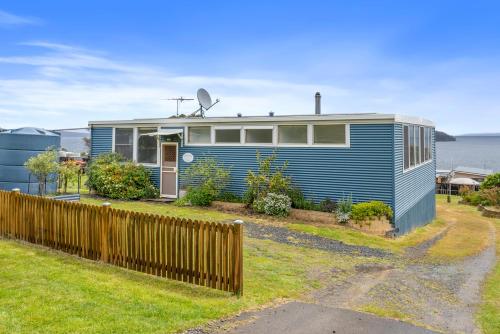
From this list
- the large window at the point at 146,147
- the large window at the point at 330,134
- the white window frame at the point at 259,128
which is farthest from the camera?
the large window at the point at 146,147

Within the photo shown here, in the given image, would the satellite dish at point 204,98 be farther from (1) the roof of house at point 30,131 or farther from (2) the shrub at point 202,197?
(1) the roof of house at point 30,131

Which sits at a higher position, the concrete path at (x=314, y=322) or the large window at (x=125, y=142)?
the large window at (x=125, y=142)

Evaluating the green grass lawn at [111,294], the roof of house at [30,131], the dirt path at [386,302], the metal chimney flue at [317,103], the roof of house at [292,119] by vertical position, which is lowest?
the dirt path at [386,302]

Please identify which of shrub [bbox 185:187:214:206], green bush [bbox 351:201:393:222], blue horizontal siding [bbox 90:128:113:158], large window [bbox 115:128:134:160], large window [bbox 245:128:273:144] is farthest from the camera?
blue horizontal siding [bbox 90:128:113:158]

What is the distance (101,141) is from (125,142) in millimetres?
1370

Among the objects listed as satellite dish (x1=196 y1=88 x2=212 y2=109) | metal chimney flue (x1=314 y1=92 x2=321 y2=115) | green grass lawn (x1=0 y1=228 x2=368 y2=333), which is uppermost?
satellite dish (x1=196 y1=88 x2=212 y2=109)

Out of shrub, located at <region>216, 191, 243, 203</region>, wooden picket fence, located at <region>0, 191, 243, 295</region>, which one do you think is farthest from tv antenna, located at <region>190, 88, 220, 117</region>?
wooden picket fence, located at <region>0, 191, 243, 295</region>

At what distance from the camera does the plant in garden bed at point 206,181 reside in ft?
51.5

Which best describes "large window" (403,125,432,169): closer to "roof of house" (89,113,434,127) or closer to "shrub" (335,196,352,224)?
"roof of house" (89,113,434,127)

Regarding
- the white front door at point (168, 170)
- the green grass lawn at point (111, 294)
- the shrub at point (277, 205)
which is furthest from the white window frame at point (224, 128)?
the green grass lawn at point (111, 294)

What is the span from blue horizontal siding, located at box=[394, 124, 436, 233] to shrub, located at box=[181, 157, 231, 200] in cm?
616

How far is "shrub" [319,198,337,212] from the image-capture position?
45.8 ft

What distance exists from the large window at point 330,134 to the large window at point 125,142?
837cm

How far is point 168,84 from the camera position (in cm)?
3194
